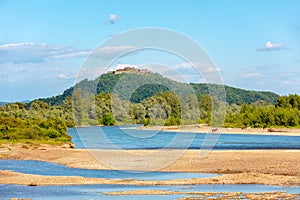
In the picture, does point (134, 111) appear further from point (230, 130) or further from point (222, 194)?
point (222, 194)

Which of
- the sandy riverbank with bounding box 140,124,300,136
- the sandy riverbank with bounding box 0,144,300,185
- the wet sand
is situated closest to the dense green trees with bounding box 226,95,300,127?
the sandy riverbank with bounding box 140,124,300,136

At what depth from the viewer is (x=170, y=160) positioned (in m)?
53.3

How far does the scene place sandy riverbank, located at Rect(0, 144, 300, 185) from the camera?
3788 cm

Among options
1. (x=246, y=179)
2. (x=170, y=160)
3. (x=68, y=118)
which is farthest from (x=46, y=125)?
(x=68, y=118)

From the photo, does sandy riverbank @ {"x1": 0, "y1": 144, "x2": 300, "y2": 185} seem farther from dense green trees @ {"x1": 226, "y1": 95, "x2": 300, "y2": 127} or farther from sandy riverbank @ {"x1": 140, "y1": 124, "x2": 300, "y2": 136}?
dense green trees @ {"x1": 226, "y1": 95, "x2": 300, "y2": 127}

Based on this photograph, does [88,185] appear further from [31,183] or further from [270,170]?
[270,170]

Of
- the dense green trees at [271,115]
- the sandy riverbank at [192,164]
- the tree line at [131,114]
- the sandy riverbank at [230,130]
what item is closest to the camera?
the sandy riverbank at [192,164]

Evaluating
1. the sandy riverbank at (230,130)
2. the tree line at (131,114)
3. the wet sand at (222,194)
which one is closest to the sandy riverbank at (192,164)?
the wet sand at (222,194)

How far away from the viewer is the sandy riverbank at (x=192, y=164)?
3788 cm

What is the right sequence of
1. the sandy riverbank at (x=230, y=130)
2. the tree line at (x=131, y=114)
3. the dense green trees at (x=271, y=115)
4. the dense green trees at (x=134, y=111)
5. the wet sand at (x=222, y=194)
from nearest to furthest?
the wet sand at (x=222, y=194) → the dense green trees at (x=134, y=111) → the tree line at (x=131, y=114) → the sandy riverbank at (x=230, y=130) → the dense green trees at (x=271, y=115)

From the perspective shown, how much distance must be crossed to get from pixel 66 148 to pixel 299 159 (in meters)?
30.3

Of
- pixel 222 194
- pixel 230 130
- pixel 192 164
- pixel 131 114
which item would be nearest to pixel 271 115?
pixel 230 130

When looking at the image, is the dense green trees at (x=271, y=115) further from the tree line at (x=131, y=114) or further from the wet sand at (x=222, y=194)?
the wet sand at (x=222, y=194)

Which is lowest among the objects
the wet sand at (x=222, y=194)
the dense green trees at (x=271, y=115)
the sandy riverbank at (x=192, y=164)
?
the wet sand at (x=222, y=194)
